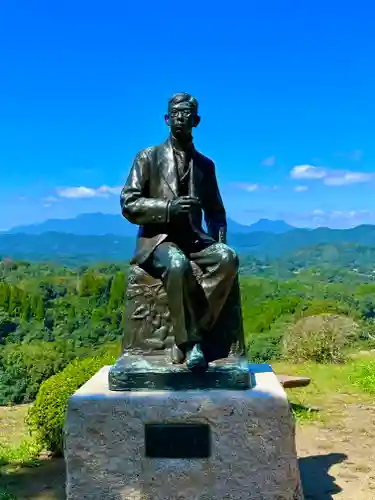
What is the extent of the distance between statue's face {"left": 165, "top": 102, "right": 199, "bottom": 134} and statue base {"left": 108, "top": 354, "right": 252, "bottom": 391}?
163 centimetres

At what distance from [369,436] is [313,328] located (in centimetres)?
559

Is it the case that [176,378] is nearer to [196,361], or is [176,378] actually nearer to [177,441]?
[196,361]

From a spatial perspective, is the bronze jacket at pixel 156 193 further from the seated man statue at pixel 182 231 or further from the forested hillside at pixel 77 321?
the forested hillside at pixel 77 321

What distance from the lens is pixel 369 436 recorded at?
22.7ft

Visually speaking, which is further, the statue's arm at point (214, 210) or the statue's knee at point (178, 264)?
the statue's arm at point (214, 210)

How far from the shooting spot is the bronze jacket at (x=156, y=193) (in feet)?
13.9

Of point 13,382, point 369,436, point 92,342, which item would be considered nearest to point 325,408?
point 369,436

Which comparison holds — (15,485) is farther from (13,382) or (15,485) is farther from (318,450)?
(13,382)

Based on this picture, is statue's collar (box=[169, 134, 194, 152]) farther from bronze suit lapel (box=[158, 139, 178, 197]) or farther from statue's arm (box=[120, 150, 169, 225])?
statue's arm (box=[120, 150, 169, 225])

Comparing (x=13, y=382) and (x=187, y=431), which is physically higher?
(x=187, y=431)

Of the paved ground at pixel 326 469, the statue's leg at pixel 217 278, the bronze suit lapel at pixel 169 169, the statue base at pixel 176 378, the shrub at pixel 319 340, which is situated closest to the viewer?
the statue base at pixel 176 378

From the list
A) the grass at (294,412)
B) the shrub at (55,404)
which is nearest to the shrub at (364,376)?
the grass at (294,412)

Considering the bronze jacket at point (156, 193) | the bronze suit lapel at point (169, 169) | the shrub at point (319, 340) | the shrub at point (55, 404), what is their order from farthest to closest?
the shrub at point (319, 340) → the shrub at point (55, 404) → the bronze suit lapel at point (169, 169) → the bronze jacket at point (156, 193)

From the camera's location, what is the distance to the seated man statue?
4023 mm
